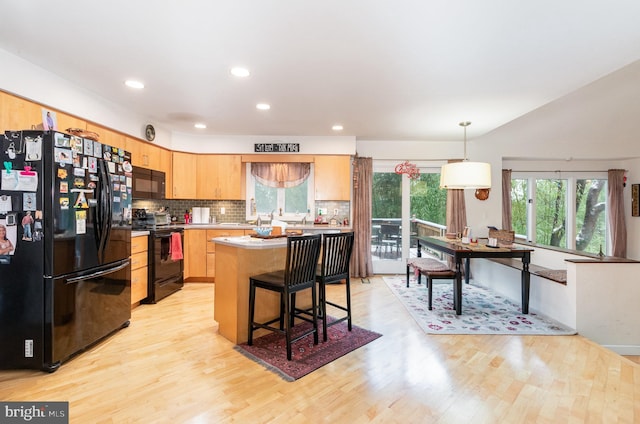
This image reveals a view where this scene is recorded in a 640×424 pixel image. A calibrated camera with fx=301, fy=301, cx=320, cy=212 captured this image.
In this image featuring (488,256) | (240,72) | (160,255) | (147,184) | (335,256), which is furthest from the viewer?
(147,184)

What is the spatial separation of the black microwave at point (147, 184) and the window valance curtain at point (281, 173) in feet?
4.96

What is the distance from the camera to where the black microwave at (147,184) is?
4.08 meters

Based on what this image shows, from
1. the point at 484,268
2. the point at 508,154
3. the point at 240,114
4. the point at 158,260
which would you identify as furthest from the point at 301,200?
the point at 508,154

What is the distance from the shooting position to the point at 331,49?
7.68 ft

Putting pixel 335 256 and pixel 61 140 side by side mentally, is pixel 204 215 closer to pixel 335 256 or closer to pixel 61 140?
pixel 61 140

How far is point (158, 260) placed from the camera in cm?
398

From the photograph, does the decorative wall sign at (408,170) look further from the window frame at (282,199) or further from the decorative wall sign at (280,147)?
the decorative wall sign at (280,147)

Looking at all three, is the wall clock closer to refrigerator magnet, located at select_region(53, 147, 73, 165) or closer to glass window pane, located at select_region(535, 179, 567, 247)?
refrigerator magnet, located at select_region(53, 147, 73, 165)

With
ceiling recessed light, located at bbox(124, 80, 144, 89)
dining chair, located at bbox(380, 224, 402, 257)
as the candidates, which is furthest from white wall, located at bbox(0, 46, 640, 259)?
dining chair, located at bbox(380, 224, 402, 257)

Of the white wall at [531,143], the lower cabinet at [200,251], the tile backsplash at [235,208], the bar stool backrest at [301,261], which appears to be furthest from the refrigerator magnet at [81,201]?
the tile backsplash at [235,208]

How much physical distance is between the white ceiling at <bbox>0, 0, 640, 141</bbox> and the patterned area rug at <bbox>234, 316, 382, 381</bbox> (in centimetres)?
247

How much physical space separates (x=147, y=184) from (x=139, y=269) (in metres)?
1.29

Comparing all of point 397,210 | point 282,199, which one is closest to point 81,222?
point 282,199

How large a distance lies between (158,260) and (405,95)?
3691 millimetres
